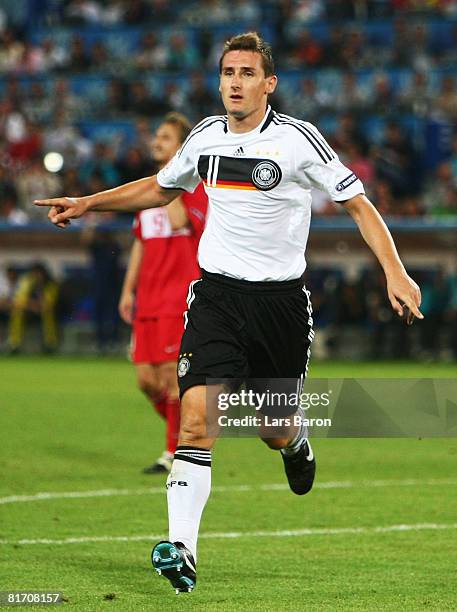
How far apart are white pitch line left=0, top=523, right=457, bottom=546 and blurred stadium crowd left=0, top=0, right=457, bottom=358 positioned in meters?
13.4

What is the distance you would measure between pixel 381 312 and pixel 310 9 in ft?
30.9

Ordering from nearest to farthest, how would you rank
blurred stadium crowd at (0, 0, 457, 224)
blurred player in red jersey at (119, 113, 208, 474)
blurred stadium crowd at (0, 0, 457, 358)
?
blurred player in red jersey at (119, 113, 208, 474), blurred stadium crowd at (0, 0, 457, 358), blurred stadium crowd at (0, 0, 457, 224)

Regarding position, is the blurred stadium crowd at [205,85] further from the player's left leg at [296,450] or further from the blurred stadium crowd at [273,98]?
the player's left leg at [296,450]

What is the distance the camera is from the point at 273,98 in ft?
82.1

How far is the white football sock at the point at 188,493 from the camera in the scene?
6.20 meters

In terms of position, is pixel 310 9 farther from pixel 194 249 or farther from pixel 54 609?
pixel 54 609

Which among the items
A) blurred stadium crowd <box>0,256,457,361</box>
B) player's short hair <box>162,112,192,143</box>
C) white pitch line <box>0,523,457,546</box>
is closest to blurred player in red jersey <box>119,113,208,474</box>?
player's short hair <box>162,112,192,143</box>

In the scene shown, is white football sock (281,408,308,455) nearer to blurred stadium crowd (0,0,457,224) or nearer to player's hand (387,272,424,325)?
player's hand (387,272,424,325)

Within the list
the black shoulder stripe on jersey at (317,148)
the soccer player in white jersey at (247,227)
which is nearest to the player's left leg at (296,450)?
the soccer player in white jersey at (247,227)

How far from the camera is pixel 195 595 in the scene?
21.1 ft

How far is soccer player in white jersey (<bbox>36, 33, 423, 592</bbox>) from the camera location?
656cm

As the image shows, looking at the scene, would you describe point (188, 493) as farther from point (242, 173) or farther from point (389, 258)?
point (242, 173)

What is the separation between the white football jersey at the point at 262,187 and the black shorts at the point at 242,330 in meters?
0.08

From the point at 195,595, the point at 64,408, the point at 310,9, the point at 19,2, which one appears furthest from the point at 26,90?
the point at 195,595
